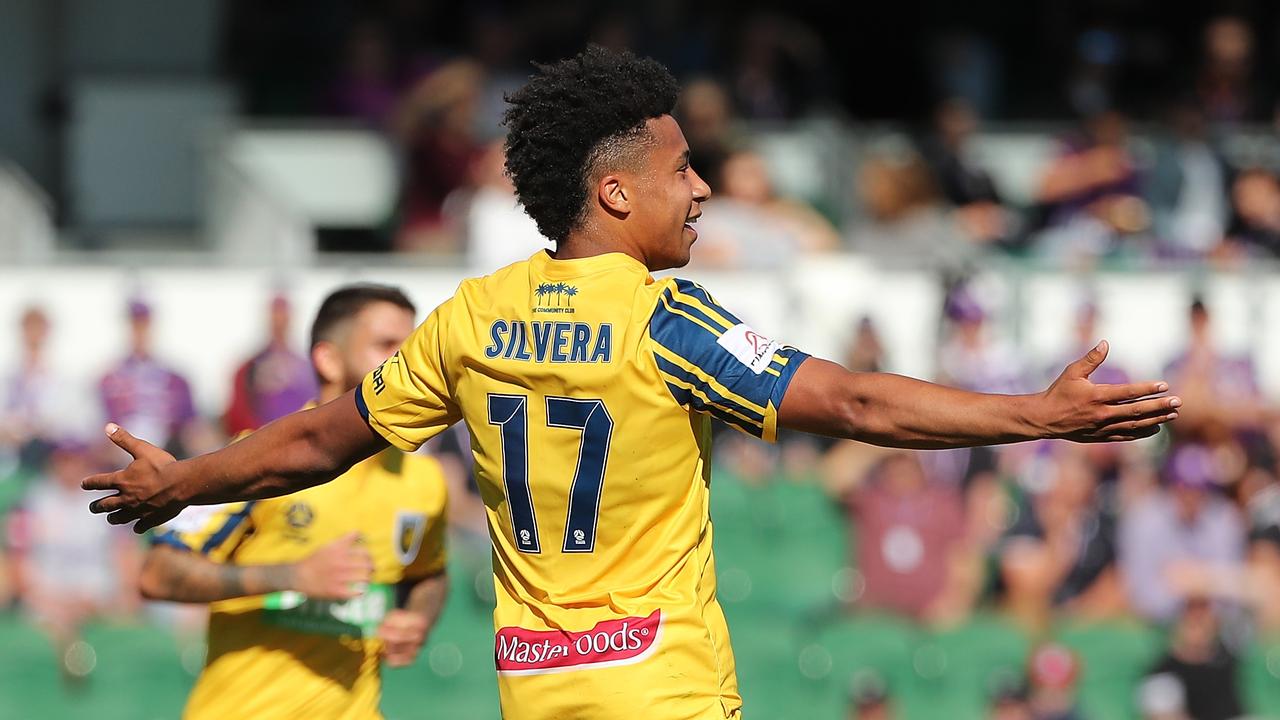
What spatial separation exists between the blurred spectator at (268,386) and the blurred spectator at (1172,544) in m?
4.59

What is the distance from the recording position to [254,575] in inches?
177

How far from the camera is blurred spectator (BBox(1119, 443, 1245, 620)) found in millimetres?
9672

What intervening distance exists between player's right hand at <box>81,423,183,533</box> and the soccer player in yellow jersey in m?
0.36

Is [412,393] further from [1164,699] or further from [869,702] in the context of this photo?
[1164,699]

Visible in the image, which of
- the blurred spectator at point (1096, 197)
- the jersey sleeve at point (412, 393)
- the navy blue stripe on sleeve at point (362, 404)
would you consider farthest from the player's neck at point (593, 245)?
the blurred spectator at point (1096, 197)

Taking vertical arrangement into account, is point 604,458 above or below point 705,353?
below

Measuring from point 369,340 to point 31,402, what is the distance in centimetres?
630

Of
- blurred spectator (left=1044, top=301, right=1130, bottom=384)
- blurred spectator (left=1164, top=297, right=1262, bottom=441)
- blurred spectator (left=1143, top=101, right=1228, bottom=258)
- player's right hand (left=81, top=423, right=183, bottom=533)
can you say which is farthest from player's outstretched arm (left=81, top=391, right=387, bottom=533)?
blurred spectator (left=1143, top=101, right=1228, bottom=258)

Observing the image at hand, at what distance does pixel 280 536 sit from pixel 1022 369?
689 cm

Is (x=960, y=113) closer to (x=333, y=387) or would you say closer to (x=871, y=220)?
(x=871, y=220)

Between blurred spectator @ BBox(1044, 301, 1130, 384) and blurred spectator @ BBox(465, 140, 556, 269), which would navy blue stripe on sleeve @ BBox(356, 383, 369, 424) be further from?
blurred spectator @ BBox(1044, 301, 1130, 384)

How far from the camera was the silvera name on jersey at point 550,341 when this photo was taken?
3.49 m

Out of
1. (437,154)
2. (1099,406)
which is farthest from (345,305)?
(437,154)

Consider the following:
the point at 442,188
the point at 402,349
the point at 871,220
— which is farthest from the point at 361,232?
the point at 402,349
